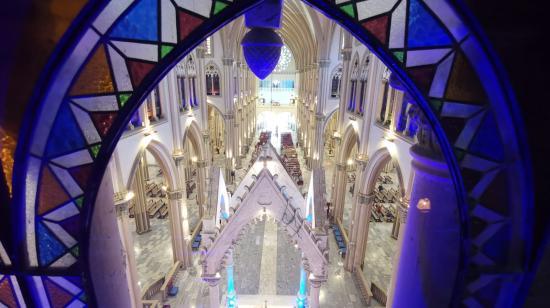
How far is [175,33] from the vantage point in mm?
2326

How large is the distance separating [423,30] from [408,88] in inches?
18.0

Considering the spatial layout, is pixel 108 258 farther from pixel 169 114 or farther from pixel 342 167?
pixel 342 167

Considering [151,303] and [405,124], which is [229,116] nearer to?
[151,303]

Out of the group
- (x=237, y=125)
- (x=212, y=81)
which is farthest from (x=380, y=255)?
(x=212, y=81)

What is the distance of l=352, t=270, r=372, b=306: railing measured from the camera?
907 centimetres

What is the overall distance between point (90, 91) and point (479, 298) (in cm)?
382

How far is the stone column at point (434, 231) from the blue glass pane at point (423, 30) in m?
0.77

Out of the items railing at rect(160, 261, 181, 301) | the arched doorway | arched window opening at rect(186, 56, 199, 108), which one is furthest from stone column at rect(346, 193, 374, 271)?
arched window opening at rect(186, 56, 199, 108)

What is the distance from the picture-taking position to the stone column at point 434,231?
2219 millimetres

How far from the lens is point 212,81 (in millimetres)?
19875

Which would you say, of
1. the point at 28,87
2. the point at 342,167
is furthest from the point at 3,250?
the point at 342,167

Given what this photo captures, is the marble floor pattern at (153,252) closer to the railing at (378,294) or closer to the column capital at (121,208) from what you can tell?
the column capital at (121,208)

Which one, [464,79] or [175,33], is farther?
[175,33]

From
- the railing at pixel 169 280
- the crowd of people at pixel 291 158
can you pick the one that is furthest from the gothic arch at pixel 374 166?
the railing at pixel 169 280
